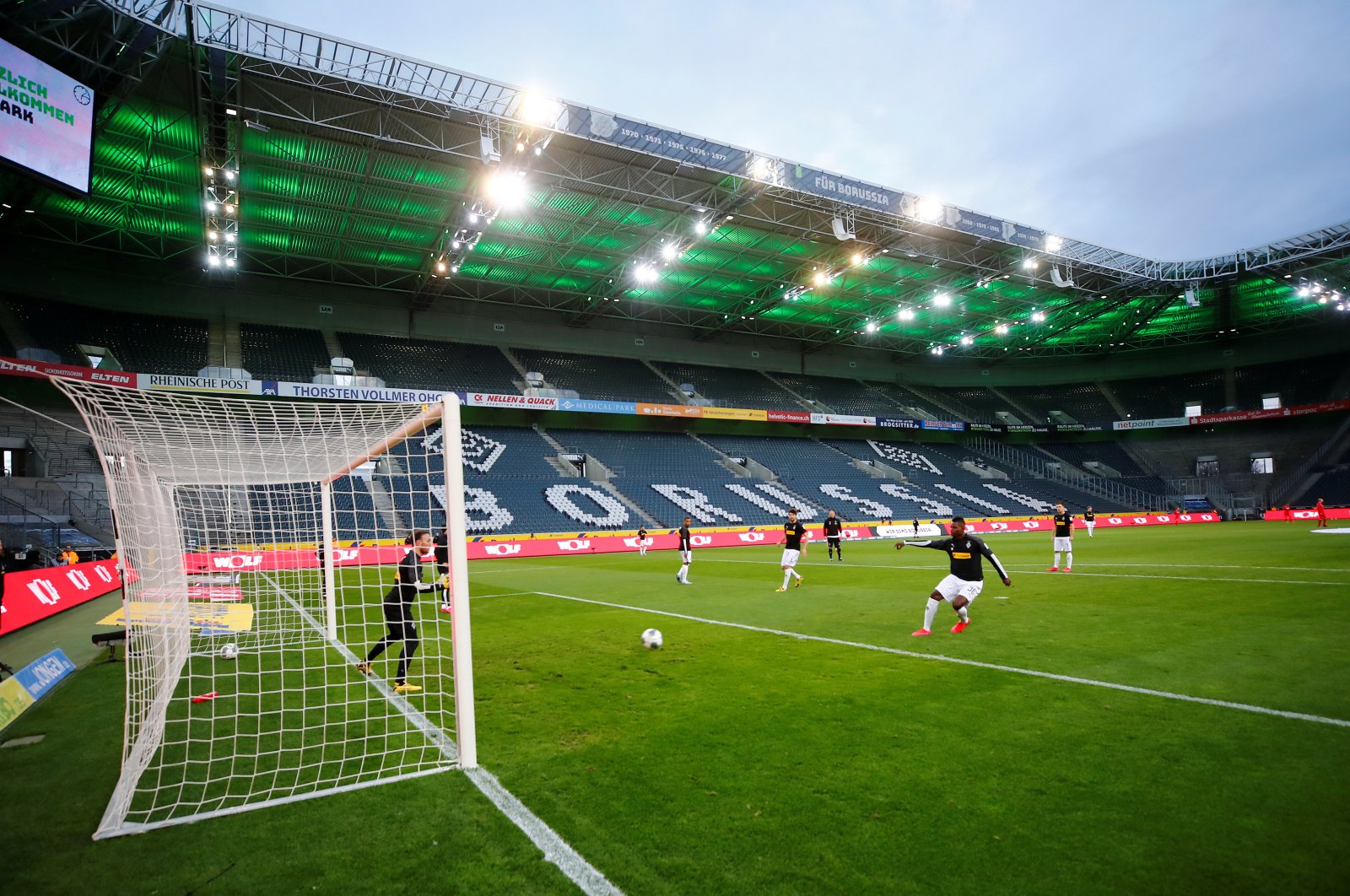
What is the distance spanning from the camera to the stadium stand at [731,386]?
4400 centimetres

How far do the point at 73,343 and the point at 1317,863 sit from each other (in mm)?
38676

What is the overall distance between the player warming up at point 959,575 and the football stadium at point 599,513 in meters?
0.08

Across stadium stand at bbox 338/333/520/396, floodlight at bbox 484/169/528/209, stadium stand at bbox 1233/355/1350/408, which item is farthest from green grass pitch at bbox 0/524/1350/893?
stadium stand at bbox 1233/355/1350/408

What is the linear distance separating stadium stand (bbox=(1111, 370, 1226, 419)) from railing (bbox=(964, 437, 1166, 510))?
7614 mm


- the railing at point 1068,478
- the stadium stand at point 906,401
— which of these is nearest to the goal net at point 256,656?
the stadium stand at point 906,401

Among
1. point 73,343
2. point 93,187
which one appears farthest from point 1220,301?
point 73,343

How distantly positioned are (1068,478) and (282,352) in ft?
172

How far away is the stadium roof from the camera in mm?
18016

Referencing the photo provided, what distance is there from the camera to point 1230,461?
160 feet

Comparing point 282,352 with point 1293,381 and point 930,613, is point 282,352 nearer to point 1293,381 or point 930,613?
point 930,613

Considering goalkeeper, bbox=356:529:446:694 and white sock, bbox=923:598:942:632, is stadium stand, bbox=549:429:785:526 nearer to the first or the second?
white sock, bbox=923:598:942:632

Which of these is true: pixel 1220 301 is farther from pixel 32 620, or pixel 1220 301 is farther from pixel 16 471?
pixel 16 471

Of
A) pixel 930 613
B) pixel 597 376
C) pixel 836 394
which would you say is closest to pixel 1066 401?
pixel 836 394

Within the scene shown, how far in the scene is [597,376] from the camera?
135ft
